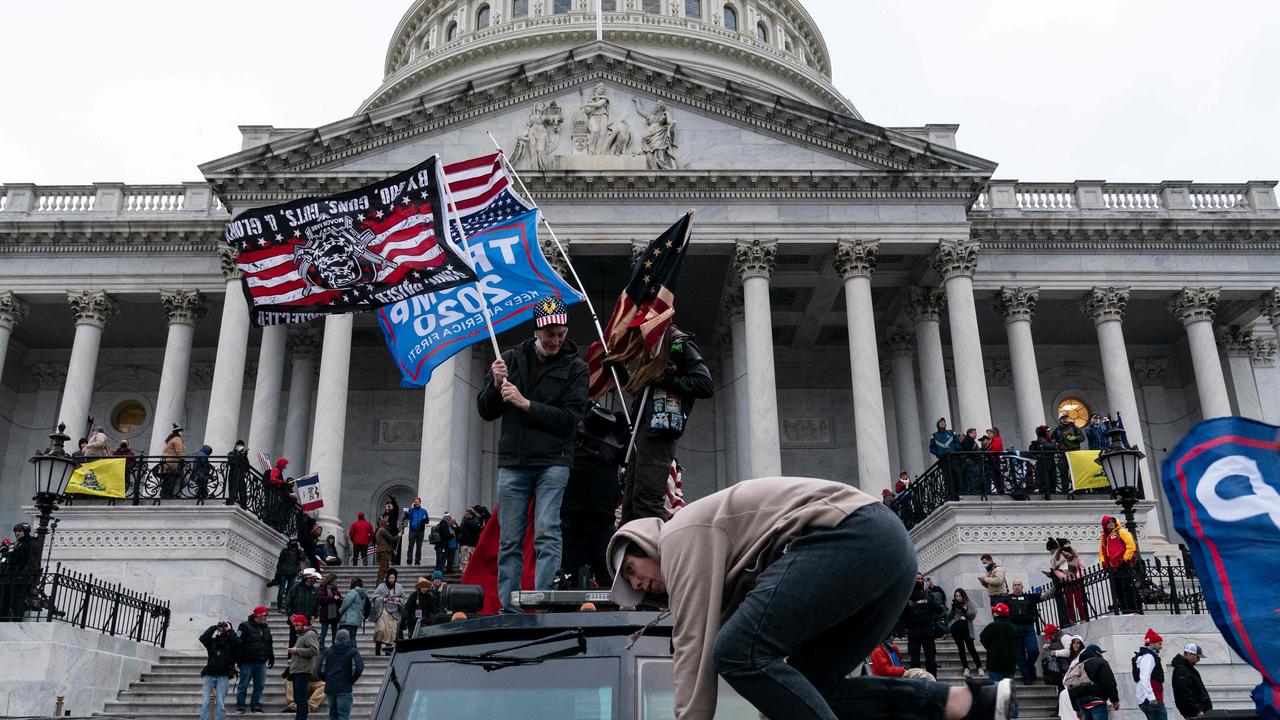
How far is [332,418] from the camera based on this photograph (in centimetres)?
2955

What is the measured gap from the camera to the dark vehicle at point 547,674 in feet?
14.1

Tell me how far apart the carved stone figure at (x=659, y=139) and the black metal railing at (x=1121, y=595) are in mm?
17699

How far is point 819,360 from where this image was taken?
133 ft

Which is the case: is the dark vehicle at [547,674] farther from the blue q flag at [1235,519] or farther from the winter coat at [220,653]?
Answer: the winter coat at [220,653]

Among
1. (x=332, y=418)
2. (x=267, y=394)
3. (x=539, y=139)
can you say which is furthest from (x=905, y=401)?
(x=267, y=394)

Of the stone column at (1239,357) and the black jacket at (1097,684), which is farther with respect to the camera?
the stone column at (1239,357)

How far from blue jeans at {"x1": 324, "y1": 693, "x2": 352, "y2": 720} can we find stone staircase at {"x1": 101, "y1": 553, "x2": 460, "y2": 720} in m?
1.08

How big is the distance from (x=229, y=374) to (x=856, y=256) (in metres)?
18.1

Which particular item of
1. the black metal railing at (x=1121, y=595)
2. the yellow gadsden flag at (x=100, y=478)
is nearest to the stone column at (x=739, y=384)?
the black metal railing at (x=1121, y=595)

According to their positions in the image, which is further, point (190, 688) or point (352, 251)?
point (190, 688)

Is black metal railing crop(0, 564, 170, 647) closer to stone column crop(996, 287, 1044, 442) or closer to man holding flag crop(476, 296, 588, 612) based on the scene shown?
man holding flag crop(476, 296, 588, 612)

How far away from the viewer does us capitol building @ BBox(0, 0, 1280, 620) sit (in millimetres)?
31172

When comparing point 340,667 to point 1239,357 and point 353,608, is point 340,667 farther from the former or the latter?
point 1239,357

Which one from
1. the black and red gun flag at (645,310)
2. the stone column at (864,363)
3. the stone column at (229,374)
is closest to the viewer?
the black and red gun flag at (645,310)
